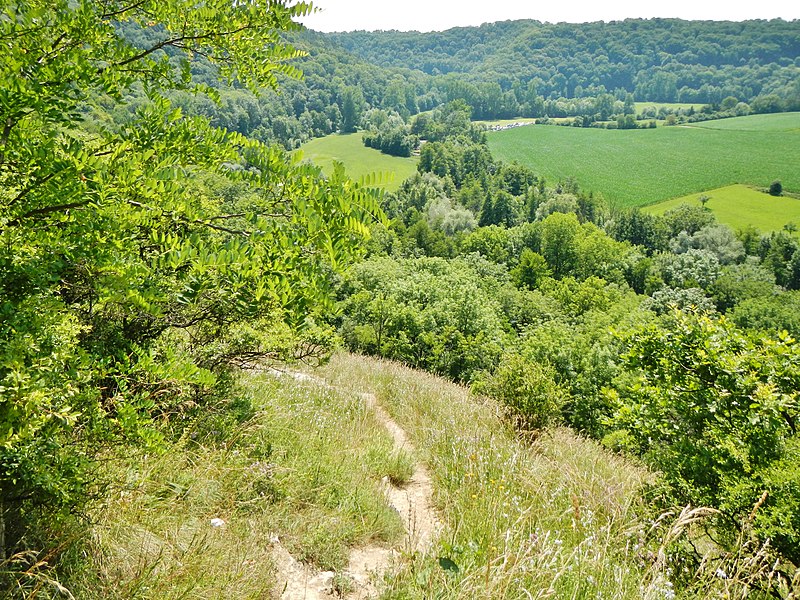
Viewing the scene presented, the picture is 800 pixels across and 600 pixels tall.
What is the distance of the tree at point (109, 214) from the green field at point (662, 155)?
94199 mm

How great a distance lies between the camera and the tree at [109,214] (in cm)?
204

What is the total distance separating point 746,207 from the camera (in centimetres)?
8081

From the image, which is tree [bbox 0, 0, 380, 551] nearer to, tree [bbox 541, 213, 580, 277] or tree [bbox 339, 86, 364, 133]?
tree [bbox 541, 213, 580, 277]

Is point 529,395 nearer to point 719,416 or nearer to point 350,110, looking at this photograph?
point 719,416

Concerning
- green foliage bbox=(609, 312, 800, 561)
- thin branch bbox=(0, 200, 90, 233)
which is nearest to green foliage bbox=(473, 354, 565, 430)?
green foliage bbox=(609, 312, 800, 561)

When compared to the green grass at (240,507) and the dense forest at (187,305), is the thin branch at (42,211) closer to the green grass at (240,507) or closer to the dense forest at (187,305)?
the dense forest at (187,305)

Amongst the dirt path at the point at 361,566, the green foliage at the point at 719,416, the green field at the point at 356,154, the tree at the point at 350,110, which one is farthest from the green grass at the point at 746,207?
the dirt path at the point at 361,566

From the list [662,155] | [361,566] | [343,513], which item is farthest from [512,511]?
[662,155]

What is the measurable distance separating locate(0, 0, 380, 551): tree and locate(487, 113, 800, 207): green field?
9420cm

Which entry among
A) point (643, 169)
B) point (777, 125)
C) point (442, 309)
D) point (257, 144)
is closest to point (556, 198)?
point (643, 169)

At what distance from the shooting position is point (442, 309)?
31375 mm

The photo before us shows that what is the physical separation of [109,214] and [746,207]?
10074 centimetres

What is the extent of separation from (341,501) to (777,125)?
168 meters

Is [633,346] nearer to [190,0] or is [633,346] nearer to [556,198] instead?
[190,0]
